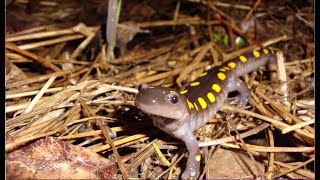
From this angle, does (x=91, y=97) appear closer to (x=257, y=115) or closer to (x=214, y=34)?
(x=257, y=115)

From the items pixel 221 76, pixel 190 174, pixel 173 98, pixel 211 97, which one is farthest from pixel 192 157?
pixel 221 76

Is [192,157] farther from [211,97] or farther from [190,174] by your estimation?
Result: [211,97]

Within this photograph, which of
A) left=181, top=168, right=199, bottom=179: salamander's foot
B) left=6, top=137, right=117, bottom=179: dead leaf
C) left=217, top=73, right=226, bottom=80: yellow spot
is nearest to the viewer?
left=6, top=137, right=117, bottom=179: dead leaf

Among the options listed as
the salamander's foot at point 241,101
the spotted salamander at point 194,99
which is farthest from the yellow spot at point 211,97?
the salamander's foot at point 241,101

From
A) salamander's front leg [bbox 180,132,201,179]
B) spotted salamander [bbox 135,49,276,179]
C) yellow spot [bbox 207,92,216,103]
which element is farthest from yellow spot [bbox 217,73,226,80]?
salamander's front leg [bbox 180,132,201,179]

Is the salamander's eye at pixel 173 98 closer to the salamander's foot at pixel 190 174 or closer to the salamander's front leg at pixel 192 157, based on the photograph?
the salamander's front leg at pixel 192 157

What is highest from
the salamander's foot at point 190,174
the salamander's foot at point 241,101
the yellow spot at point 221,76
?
the yellow spot at point 221,76

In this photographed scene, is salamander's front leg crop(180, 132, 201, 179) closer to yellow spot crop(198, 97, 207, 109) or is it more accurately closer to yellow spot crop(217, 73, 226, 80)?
yellow spot crop(198, 97, 207, 109)

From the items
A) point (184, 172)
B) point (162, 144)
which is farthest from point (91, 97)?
point (184, 172)
